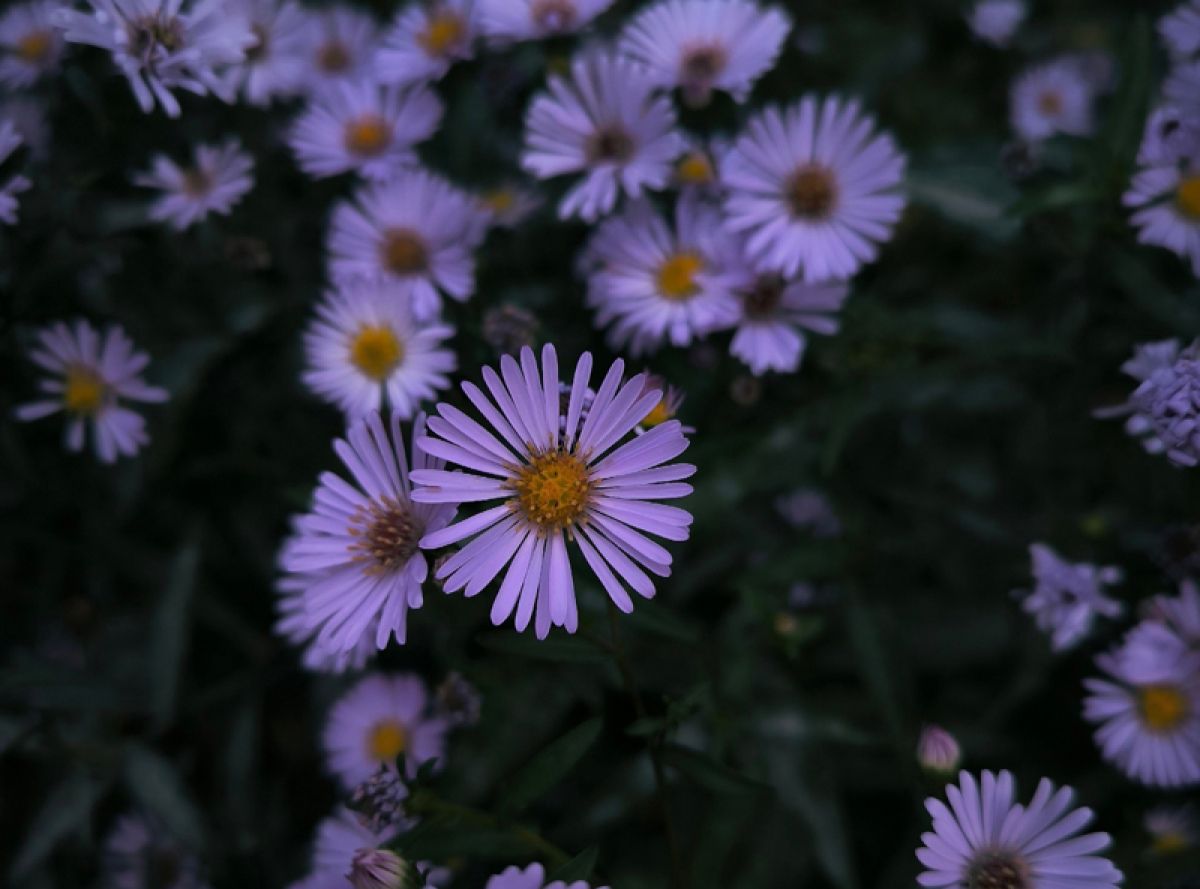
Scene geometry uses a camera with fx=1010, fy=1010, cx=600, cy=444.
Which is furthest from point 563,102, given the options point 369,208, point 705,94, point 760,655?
point 760,655

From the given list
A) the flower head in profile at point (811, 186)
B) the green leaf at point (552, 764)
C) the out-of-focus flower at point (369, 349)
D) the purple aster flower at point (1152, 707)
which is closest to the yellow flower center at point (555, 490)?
the green leaf at point (552, 764)

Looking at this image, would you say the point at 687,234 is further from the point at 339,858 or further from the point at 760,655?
the point at 339,858

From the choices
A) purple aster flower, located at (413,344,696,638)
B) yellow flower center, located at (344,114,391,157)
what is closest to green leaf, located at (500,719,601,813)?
purple aster flower, located at (413,344,696,638)

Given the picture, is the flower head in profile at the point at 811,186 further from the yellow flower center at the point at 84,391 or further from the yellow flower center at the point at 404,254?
the yellow flower center at the point at 84,391

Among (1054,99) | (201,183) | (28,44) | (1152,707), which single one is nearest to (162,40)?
(201,183)

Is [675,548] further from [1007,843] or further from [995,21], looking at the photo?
[995,21]

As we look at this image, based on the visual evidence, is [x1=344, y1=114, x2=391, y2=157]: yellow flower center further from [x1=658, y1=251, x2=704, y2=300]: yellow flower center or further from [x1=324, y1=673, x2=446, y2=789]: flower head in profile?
[x1=324, y1=673, x2=446, y2=789]: flower head in profile
